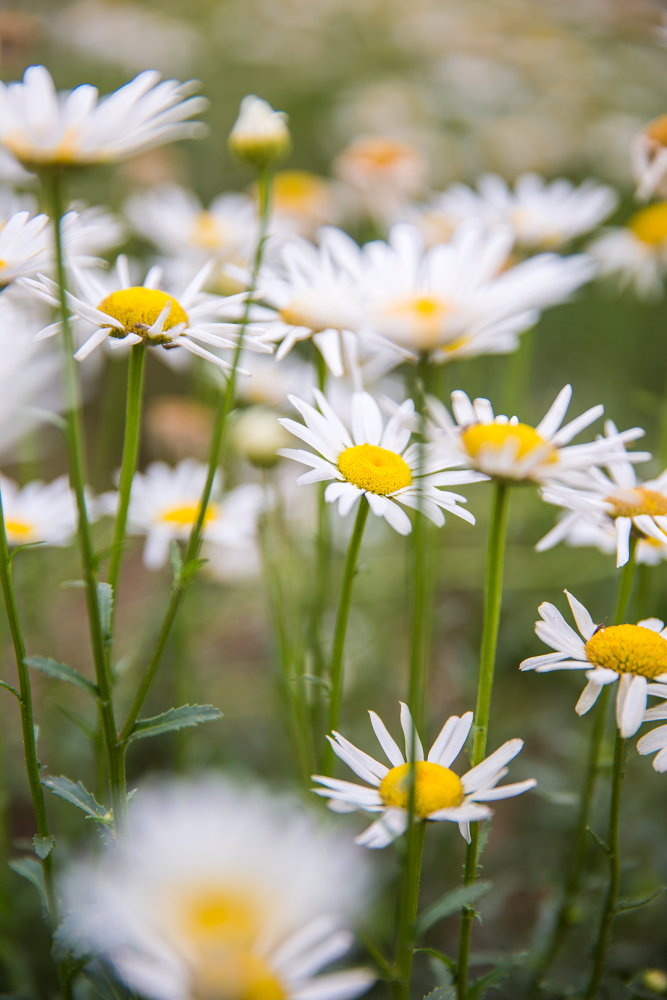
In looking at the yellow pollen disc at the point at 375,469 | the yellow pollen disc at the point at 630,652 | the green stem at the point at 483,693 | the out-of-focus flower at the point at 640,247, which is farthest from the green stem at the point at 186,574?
the out-of-focus flower at the point at 640,247

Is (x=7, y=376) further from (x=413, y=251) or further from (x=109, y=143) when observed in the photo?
(x=413, y=251)

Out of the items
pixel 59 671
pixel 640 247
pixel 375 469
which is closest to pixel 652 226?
pixel 640 247

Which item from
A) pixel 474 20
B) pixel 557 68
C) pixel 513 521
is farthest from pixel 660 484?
pixel 474 20

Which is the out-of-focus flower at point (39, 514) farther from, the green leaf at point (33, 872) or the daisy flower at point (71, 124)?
the daisy flower at point (71, 124)

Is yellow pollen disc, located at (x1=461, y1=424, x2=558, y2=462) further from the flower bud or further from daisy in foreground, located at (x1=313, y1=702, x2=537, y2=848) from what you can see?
the flower bud

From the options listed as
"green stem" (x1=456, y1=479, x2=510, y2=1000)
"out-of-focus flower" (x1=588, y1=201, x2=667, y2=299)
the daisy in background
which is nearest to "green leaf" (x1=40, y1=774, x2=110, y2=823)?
the daisy in background

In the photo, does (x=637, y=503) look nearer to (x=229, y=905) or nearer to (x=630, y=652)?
(x=630, y=652)
